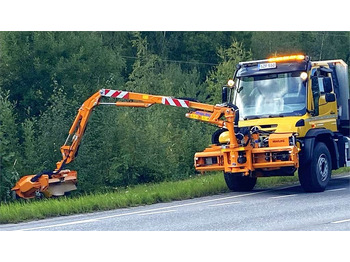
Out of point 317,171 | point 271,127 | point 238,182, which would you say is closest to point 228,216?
point 271,127

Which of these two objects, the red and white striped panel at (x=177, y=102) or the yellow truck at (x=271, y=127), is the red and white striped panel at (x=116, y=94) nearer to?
the yellow truck at (x=271, y=127)

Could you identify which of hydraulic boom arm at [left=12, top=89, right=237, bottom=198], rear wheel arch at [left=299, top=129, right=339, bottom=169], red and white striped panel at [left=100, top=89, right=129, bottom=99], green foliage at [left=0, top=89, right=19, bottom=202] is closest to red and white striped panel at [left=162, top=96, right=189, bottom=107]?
hydraulic boom arm at [left=12, top=89, right=237, bottom=198]

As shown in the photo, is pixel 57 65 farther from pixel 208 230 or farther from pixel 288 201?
pixel 208 230

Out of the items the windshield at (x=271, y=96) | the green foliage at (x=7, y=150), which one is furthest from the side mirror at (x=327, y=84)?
the green foliage at (x=7, y=150)

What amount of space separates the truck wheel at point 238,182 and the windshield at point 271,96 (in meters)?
1.49

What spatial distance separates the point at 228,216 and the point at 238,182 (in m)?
4.65

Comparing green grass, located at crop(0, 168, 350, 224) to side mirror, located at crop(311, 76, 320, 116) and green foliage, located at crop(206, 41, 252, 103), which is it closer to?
side mirror, located at crop(311, 76, 320, 116)

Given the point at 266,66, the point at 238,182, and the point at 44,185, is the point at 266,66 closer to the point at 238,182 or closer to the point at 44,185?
the point at 238,182

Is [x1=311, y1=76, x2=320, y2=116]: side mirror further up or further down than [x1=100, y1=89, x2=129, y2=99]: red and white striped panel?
A: further down

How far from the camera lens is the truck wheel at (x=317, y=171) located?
54.6 ft

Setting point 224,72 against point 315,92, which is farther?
point 224,72

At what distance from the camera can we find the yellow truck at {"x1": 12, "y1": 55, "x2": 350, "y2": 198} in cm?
1616

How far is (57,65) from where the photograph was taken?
2778cm

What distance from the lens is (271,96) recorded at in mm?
→ 17297
